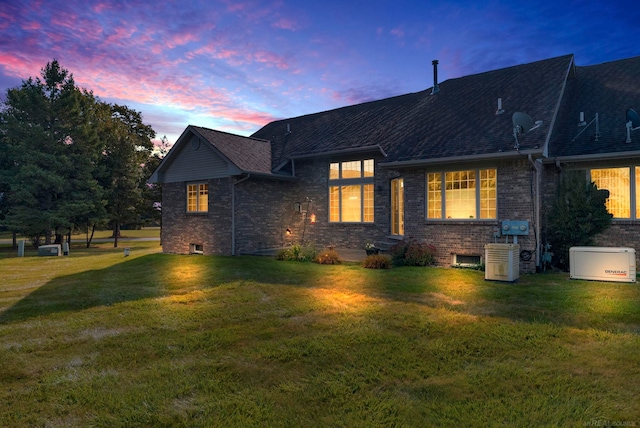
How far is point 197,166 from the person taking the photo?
17.2 m

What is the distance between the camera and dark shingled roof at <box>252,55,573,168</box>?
11.9 metres

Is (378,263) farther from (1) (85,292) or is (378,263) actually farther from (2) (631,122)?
→ (2) (631,122)

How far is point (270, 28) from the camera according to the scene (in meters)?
14.6

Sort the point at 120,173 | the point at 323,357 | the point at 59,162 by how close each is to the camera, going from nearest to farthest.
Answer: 1. the point at 323,357
2. the point at 59,162
3. the point at 120,173

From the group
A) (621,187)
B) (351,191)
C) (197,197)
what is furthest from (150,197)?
(621,187)

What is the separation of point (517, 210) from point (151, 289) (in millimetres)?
10417

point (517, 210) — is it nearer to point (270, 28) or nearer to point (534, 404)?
point (534, 404)

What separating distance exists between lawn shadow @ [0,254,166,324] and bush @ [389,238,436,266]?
24.5ft

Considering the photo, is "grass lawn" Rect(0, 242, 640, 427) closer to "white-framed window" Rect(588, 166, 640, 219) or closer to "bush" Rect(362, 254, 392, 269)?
"bush" Rect(362, 254, 392, 269)

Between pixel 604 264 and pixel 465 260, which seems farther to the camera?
pixel 465 260

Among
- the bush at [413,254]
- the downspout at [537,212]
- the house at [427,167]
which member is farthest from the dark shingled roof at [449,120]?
the bush at [413,254]

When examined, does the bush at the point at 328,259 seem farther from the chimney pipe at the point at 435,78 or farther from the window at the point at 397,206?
the chimney pipe at the point at 435,78

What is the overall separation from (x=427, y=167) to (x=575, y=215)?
15.1 ft

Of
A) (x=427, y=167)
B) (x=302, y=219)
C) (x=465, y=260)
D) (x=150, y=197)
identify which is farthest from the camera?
(x=150, y=197)
